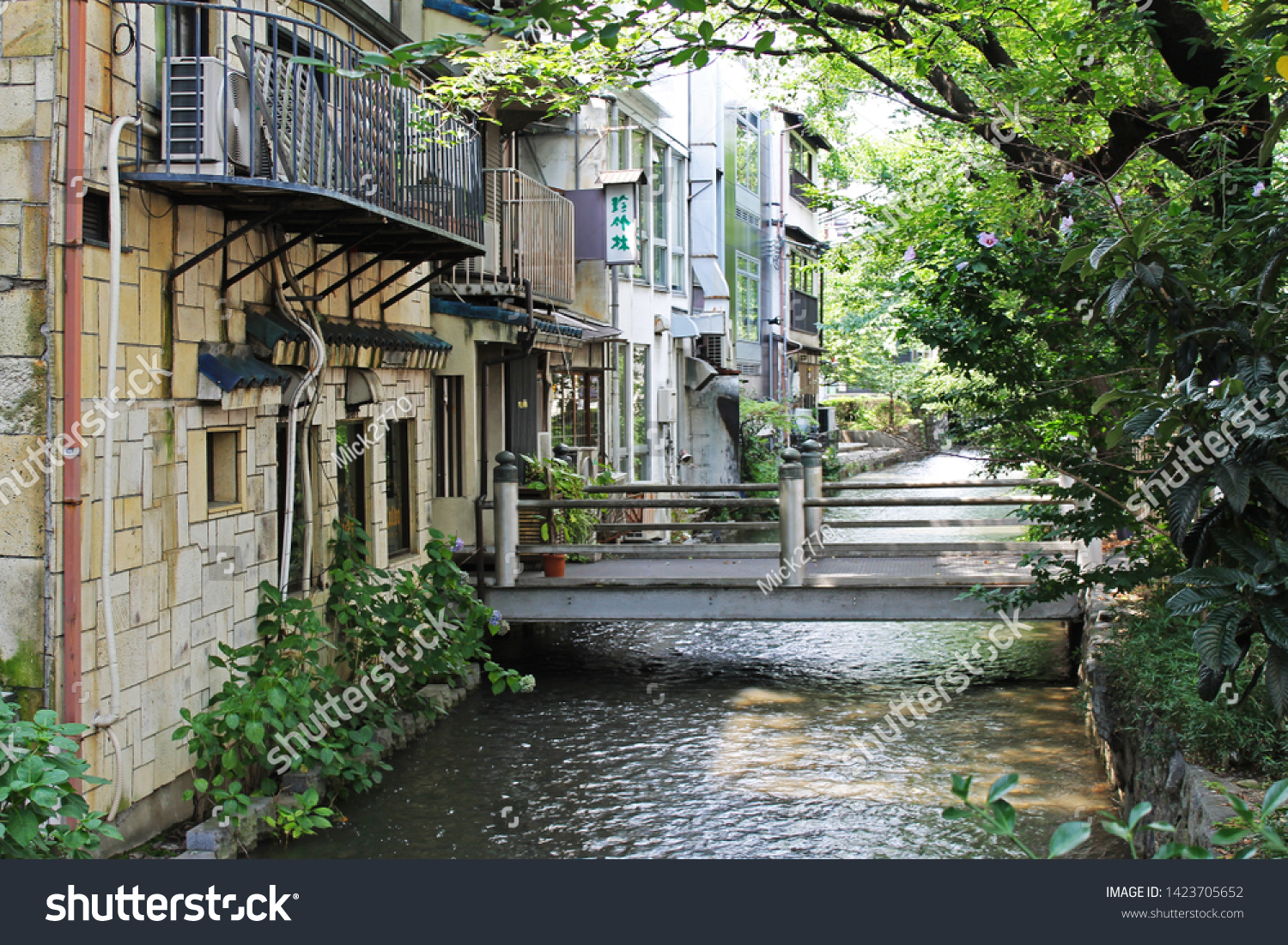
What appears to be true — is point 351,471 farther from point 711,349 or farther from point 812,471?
point 711,349

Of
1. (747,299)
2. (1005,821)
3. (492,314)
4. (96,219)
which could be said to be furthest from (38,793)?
(747,299)

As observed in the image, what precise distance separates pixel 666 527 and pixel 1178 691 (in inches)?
250

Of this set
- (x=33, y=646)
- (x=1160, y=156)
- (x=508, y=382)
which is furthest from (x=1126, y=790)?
(x=508, y=382)

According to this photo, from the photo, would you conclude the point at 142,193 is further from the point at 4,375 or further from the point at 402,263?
the point at 402,263

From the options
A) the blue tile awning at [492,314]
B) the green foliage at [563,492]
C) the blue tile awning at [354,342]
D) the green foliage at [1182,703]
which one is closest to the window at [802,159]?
the blue tile awning at [492,314]

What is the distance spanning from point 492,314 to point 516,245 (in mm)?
1267

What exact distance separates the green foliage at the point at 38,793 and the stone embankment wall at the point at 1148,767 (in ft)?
14.5

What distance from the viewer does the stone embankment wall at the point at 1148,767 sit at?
5742mm

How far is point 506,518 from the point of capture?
40.8ft

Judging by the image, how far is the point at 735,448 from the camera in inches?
1107

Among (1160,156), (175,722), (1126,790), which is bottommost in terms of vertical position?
(1126,790)

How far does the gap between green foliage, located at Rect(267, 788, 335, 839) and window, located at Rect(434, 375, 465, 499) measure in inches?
261

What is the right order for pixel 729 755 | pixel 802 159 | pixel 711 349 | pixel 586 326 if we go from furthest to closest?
pixel 802 159 < pixel 711 349 < pixel 586 326 < pixel 729 755

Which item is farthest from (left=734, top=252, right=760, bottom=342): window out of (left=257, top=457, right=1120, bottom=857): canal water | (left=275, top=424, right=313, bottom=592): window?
(left=275, top=424, right=313, bottom=592): window
